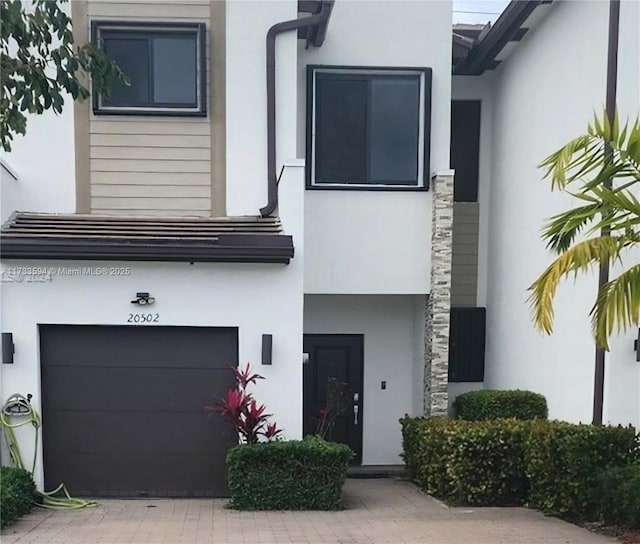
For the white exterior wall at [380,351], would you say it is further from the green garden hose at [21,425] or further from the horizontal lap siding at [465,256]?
the green garden hose at [21,425]

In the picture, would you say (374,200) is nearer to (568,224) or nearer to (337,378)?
(337,378)

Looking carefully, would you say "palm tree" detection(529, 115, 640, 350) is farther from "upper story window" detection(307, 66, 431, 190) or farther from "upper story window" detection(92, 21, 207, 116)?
"upper story window" detection(92, 21, 207, 116)

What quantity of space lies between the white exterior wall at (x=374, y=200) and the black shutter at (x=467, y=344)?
208 cm

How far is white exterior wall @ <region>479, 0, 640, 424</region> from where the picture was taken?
311 inches

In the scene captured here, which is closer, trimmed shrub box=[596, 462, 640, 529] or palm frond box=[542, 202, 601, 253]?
palm frond box=[542, 202, 601, 253]

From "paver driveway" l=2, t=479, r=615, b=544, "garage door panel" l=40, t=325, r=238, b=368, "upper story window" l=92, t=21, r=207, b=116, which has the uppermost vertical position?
"upper story window" l=92, t=21, r=207, b=116

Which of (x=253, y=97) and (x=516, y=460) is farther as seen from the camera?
(x=253, y=97)

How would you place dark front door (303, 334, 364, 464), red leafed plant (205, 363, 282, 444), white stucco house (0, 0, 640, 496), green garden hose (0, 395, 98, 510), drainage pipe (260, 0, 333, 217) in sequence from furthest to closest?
dark front door (303, 334, 364, 464)
drainage pipe (260, 0, 333, 217)
white stucco house (0, 0, 640, 496)
green garden hose (0, 395, 98, 510)
red leafed plant (205, 363, 282, 444)

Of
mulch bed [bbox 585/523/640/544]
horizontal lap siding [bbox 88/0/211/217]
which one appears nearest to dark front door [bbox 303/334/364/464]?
horizontal lap siding [bbox 88/0/211/217]

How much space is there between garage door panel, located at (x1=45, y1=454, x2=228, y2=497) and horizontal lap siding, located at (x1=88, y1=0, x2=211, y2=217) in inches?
134

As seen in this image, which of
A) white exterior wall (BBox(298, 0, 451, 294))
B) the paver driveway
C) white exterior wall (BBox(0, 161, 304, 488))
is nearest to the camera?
the paver driveway

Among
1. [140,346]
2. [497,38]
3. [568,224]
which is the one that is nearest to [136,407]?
[140,346]

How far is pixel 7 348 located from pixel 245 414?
3.06 m

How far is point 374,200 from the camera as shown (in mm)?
9938
